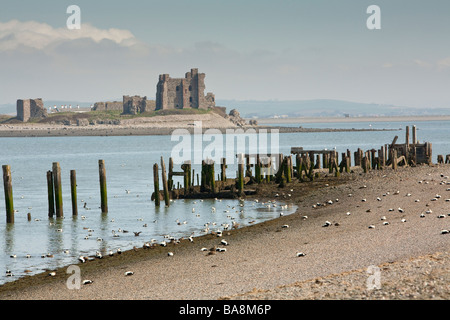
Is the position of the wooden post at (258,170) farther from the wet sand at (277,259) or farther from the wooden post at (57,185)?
the wooden post at (57,185)

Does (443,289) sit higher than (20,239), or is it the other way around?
(443,289)

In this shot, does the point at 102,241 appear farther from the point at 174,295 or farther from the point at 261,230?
the point at 174,295

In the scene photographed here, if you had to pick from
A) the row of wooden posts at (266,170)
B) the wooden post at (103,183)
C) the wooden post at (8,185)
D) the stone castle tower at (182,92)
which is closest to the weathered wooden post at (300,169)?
the row of wooden posts at (266,170)

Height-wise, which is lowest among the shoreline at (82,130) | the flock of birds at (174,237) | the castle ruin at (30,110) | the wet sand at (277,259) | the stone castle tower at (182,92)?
the shoreline at (82,130)

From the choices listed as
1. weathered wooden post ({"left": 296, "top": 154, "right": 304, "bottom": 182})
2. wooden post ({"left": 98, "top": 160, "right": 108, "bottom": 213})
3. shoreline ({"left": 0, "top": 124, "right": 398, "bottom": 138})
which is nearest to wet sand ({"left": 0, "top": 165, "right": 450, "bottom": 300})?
weathered wooden post ({"left": 296, "top": 154, "right": 304, "bottom": 182})

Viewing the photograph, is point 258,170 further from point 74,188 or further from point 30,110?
point 30,110

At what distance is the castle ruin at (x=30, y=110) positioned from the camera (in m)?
192

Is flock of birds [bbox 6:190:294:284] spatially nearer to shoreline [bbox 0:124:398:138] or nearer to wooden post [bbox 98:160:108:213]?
wooden post [bbox 98:160:108:213]

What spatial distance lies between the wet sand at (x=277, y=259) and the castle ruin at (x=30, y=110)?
178m

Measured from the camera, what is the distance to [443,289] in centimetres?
1115

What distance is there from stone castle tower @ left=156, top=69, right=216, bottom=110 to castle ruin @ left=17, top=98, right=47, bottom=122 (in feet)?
114

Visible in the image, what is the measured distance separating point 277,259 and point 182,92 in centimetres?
17799

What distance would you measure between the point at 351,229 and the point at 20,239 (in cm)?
1188

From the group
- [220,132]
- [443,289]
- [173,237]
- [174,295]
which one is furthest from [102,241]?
[220,132]
